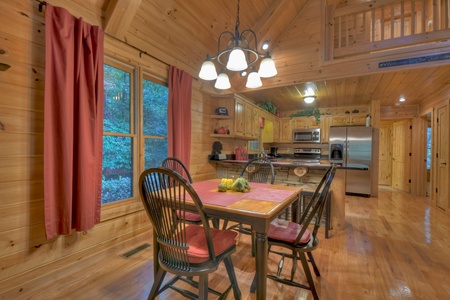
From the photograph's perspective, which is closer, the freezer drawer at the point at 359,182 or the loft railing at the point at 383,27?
the loft railing at the point at 383,27

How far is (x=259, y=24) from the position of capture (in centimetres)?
349

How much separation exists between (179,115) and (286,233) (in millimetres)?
2129

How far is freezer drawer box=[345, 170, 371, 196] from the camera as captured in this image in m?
5.09

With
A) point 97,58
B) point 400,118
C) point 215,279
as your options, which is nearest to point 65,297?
point 215,279

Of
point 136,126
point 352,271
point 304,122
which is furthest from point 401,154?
point 136,126

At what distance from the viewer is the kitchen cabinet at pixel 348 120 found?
554 centimetres

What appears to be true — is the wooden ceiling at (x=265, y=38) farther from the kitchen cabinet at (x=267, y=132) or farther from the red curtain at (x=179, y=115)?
the kitchen cabinet at (x=267, y=132)

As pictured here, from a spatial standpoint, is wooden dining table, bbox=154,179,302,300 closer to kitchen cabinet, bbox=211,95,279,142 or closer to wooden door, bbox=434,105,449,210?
kitchen cabinet, bbox=211,95,279,142

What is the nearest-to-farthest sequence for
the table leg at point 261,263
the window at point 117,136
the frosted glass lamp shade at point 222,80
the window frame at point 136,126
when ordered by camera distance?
1. the table leg at point 261,263
2. the frosted glass lamp shade at point 222,80
3. the window at point 117,136
4. the window frame at point 136,126

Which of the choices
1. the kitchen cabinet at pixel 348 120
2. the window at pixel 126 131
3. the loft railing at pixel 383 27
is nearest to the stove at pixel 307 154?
the kitchen cabinet at pixel 348 120

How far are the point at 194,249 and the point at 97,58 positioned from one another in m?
1.99

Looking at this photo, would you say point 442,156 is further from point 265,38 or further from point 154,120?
point 154,120

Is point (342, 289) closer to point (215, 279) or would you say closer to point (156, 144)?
point (215, 279)

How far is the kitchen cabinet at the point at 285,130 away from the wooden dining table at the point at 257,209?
487 centimetres
